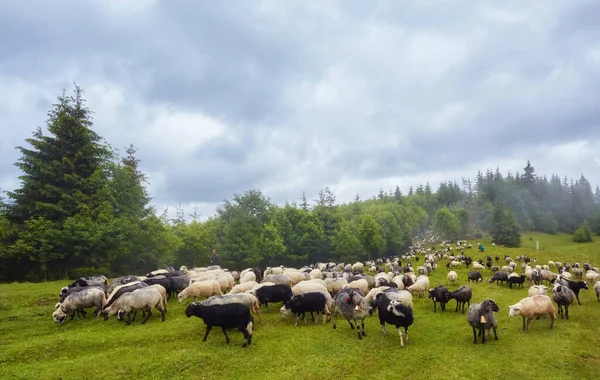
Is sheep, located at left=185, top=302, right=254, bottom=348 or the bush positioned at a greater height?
sheep, located at left=185, top=302, right=254, bottom=348

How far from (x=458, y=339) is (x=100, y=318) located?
20334mm

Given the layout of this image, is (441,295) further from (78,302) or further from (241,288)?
(78,302)

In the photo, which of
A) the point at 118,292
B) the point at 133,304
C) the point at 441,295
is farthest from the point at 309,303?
the point at 118,292

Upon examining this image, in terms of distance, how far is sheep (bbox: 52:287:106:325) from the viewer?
742 inches

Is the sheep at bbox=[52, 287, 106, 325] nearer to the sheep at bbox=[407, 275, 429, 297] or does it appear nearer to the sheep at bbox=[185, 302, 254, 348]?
the sheep at bbox=[185, 302, 254, 348]

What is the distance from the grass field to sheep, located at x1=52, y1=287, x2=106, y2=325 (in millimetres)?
637

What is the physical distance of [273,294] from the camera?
2081cm

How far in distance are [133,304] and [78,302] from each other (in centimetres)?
381

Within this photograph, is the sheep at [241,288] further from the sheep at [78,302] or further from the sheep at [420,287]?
the sheep at [420,287]

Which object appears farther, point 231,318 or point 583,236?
point 583,236

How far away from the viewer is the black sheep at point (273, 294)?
20812 millimetres

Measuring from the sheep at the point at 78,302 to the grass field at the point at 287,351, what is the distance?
64cm

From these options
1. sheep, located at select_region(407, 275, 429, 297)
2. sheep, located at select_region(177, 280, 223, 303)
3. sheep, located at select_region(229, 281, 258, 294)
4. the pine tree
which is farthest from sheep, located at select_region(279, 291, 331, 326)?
the pine tree

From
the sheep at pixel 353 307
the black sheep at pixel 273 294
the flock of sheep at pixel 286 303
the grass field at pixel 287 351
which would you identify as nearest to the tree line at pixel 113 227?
the flock of sheep at pixel 286 303
